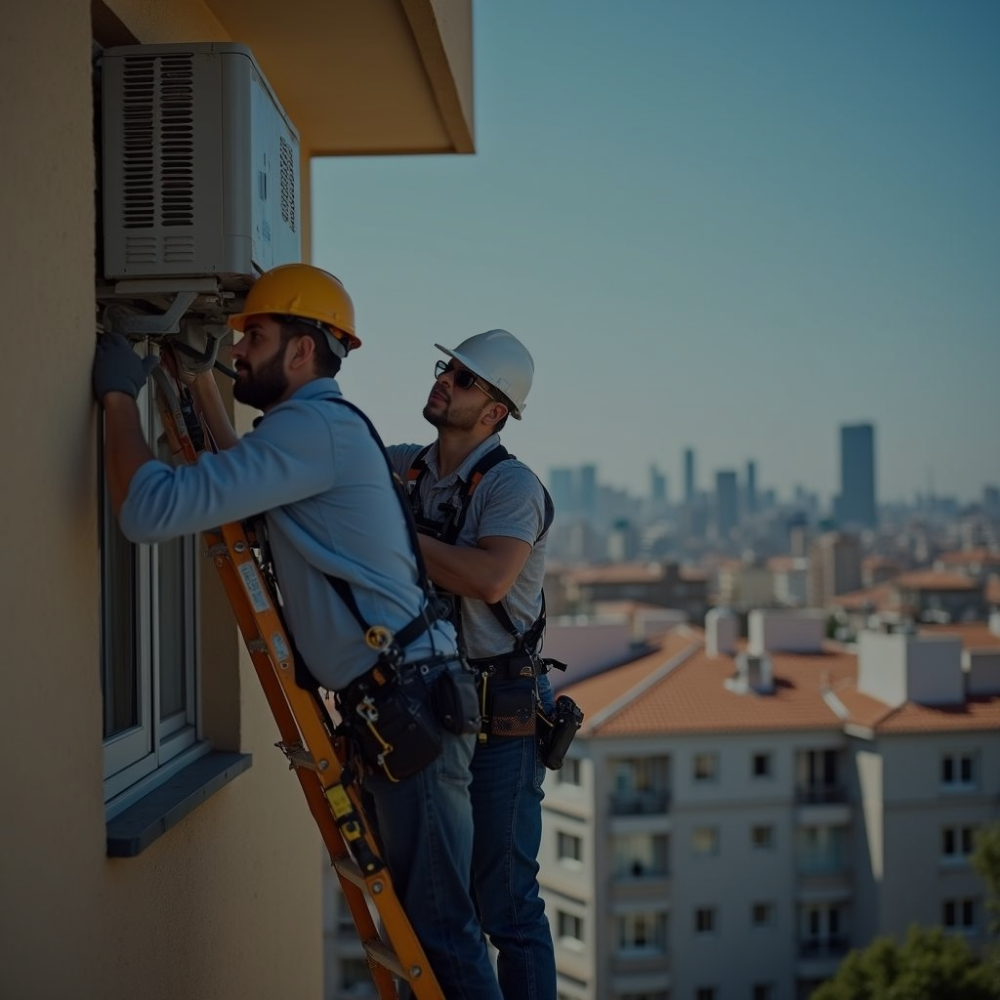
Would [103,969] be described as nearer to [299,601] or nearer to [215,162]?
[299,601]

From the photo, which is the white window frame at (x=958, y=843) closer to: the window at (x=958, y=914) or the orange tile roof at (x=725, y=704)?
the window at (x=958, y=914)

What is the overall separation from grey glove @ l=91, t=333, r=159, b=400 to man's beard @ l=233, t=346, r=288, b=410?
9.2 inches

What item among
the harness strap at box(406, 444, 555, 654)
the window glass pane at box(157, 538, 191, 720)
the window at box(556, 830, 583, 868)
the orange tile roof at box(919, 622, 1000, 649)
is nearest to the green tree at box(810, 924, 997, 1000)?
the window at box(556, 830, 583, 868)

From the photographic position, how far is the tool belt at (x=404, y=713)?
285 centimetres

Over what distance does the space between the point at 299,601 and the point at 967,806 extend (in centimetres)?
3569

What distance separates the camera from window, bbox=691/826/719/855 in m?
34.2

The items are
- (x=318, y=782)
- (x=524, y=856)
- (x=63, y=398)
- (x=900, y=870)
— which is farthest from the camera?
(x=900, y=870)

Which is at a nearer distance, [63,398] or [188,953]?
[63,398]

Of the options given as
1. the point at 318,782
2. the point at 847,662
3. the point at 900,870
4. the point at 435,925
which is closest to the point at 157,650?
the point at 318,782

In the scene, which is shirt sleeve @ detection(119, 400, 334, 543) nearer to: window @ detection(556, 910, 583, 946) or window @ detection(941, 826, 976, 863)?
window @ detection(556, 910, 583, 946)

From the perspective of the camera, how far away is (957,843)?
1388 inches

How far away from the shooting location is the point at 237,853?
431cm

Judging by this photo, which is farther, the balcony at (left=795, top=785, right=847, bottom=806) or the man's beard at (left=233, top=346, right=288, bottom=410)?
the balcony at (left=795, top=785, right=847, bottom=806)

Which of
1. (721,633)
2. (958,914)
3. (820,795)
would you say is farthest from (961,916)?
(721,633)
